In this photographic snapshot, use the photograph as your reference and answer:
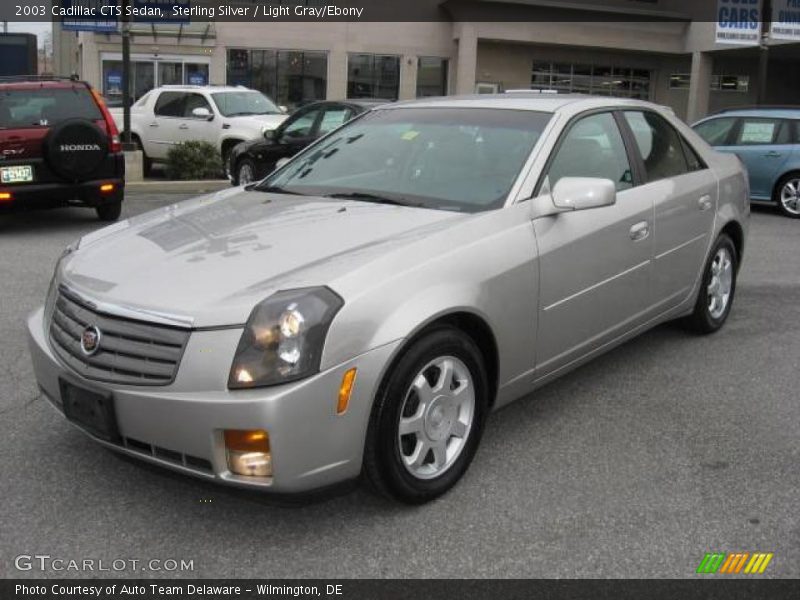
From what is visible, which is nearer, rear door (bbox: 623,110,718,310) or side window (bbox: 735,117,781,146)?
rear door (bbox: 623,110,718,310)

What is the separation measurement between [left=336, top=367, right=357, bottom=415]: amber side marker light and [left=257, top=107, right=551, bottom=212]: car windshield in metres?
1.18

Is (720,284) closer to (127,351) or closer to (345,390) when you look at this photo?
(345,390)

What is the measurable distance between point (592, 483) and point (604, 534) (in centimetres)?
42

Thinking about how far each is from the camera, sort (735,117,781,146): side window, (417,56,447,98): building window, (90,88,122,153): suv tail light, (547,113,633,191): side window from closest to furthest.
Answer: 1. (547,113,633,191): side window
2. (90,88,122,153): suv tail light
3. (735,117,781,146): side window
4. (417,56,447,98): building window

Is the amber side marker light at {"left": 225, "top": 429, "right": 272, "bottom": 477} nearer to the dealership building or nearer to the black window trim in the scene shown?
the black window trim

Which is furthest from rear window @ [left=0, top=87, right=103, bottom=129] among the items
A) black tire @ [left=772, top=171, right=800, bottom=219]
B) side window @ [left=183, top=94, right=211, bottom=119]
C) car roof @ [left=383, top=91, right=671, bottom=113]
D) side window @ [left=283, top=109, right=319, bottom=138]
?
black tire @ [left=772, top=171, right=800, bottom=219]

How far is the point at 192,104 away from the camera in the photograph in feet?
53.2

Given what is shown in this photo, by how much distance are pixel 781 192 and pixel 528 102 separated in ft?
29.6

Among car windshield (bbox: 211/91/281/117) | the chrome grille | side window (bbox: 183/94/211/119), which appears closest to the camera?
the chrome grille

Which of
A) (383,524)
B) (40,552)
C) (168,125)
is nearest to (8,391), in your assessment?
(40,552)

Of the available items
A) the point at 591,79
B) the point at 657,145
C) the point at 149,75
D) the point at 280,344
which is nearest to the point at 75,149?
the point at 657,145

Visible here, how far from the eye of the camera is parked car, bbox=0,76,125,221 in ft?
29.2
